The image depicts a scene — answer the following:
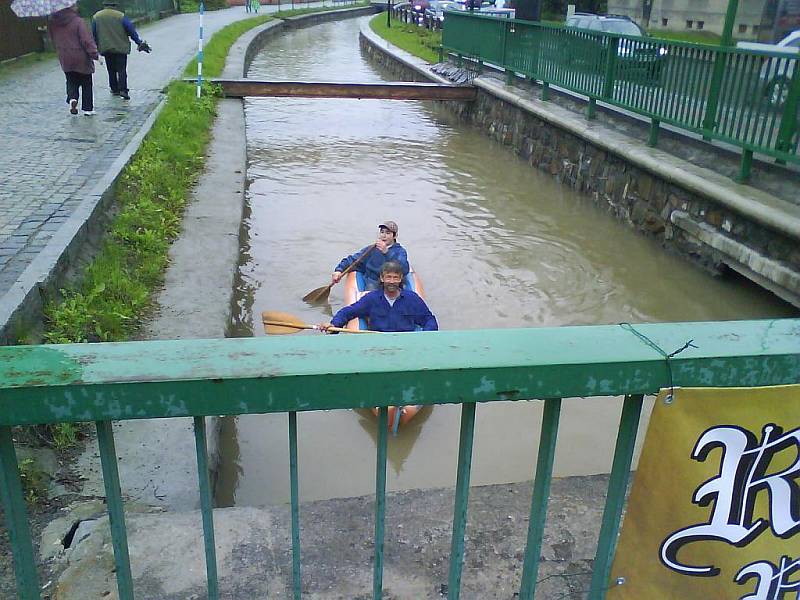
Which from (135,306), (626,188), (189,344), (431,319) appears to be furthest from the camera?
(626,188)

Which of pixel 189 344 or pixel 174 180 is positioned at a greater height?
pixel 189 344

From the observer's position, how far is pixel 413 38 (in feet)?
96.6

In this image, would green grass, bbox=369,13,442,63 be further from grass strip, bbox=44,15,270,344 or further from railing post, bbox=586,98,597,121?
grass strip, bbox=44,15,270,344

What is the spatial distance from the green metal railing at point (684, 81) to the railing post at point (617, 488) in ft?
20.9

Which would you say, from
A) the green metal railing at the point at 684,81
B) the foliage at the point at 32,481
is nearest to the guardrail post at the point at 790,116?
the green metal railing at the point at 684,81

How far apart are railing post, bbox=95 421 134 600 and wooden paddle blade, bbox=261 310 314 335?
15.9 feet

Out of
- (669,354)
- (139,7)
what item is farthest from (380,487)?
(139,7)

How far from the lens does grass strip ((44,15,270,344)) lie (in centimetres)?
477

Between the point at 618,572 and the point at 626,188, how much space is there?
28.7 feet

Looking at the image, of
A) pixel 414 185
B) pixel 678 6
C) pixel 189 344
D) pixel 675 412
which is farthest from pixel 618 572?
pixel 678 6

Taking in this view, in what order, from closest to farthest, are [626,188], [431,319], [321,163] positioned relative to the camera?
1. [431,319]
2. [626,188]
3. [321,163]

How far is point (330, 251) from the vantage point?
9203mm

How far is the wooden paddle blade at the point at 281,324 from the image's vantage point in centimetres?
638

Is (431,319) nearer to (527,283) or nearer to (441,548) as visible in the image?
(527,283)
